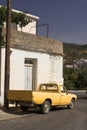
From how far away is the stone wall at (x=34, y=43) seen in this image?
24.1 meters

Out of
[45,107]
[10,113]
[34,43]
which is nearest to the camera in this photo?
[10,113]

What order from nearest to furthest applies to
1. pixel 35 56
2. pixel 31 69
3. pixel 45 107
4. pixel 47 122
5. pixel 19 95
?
pixel 47 122 → pixel 19 95 → pixel 45 107 → pixel 35 56 → pixel 31 69

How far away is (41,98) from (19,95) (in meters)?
1.09

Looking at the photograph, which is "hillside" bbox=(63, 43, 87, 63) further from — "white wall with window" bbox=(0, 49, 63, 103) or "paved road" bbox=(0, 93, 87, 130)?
"paved road" bbox=(0, 93, 87, 130)

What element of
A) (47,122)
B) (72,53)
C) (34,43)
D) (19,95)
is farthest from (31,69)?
(72,53)

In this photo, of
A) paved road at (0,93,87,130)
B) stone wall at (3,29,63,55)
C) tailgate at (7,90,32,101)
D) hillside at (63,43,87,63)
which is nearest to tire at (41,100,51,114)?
paved road at (0,93,87,130)

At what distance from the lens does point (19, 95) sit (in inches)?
775

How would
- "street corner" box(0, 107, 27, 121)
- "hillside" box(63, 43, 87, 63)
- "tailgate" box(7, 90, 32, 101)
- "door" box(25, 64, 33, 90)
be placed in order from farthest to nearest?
1. "hillside" box(63, 43, 87, 63)
2. "door" box(25, 64, 33, 90)
3. "tailgate" box(7, 90, 32, 101)
4. "street corner" box(0, 107, 27, 121)

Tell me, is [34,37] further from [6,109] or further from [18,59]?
[6,109]

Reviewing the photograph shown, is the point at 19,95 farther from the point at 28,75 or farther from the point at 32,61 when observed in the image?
the point at 32,61

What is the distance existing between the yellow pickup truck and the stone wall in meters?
3.69

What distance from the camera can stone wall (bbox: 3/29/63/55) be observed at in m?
24.1

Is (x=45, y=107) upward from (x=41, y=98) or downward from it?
downward

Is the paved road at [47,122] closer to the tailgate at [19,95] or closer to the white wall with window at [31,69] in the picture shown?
the tailgate at [19,95]
